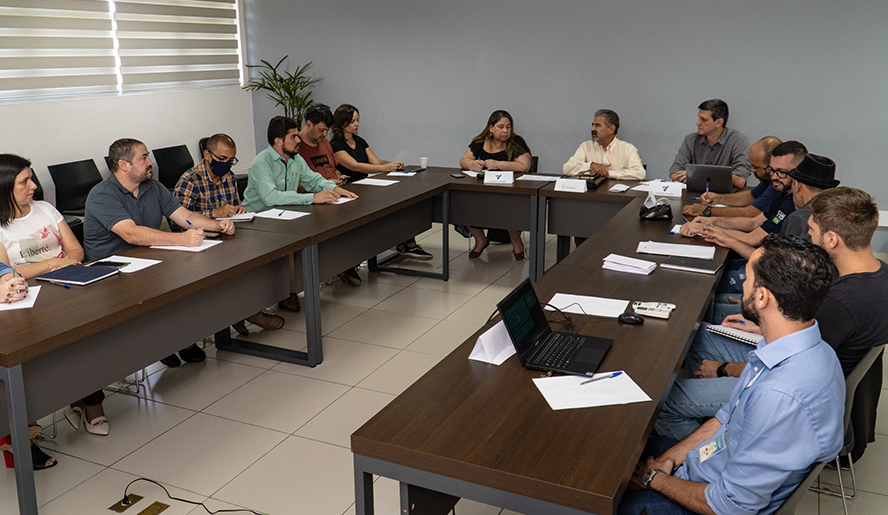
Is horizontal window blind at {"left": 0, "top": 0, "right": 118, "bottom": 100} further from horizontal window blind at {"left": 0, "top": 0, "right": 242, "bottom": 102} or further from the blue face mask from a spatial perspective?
the blue face mask

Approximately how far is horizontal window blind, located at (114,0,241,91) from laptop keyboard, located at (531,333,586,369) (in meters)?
5.90

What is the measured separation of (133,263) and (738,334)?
2642mm

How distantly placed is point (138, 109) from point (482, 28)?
3.54 m

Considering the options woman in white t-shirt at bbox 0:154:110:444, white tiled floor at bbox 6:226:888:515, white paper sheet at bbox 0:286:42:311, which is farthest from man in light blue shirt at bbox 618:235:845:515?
woman in white t-shirt at bbox 0:154:110:444

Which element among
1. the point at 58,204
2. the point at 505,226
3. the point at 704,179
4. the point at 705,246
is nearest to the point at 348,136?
the point at 505,226

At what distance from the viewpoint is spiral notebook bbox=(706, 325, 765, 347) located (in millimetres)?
2723

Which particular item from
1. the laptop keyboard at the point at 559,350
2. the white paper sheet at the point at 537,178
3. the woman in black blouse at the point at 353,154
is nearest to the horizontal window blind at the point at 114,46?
the woman in black blouse at the point at 353,154

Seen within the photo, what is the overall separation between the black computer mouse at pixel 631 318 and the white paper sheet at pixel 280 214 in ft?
7.47

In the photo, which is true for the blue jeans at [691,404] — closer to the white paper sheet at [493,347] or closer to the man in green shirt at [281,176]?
the white paper sheet at [493,347]

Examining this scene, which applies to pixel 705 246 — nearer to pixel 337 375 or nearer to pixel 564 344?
pixel 564 344

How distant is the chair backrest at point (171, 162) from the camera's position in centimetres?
657

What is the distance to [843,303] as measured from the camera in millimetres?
2152

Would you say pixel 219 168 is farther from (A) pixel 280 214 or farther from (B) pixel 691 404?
(B) pixel 691 404

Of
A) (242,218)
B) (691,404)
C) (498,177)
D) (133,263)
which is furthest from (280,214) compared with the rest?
(691,404)
